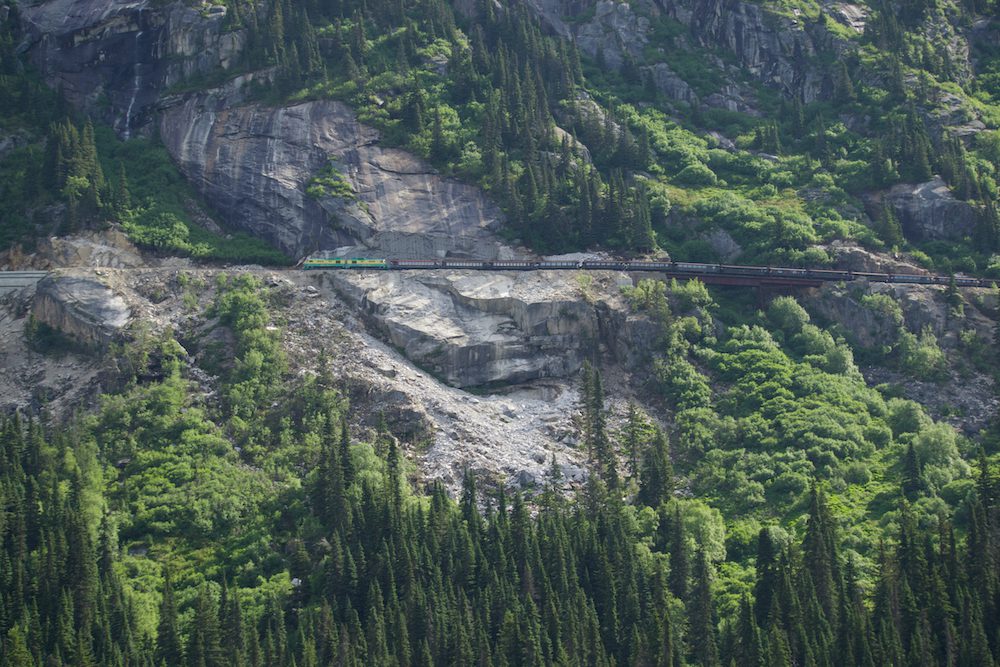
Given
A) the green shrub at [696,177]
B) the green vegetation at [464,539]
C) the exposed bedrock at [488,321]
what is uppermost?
the green shrub at [696,177]

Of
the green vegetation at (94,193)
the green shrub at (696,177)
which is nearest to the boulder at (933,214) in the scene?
the green shrub at (696,177)

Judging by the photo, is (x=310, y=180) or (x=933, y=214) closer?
(x=310, y=180)

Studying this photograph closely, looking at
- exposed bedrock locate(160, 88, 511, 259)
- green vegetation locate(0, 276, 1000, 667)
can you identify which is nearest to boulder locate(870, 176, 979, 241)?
green vegetation locate(0, 276, 1000, 667)

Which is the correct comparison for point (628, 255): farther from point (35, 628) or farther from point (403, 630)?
point (35, 628)

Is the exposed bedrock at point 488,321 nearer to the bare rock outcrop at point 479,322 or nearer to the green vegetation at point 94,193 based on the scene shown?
the bare rock outcrop at point 479,322

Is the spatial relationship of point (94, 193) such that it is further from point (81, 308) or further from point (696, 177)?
point (696, 177)

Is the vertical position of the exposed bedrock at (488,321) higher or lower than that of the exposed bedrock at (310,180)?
lower

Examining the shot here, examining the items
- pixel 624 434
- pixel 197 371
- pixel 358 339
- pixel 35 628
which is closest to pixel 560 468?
pixel 624 434

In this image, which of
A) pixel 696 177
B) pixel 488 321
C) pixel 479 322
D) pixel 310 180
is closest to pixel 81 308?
pixel 310 180
